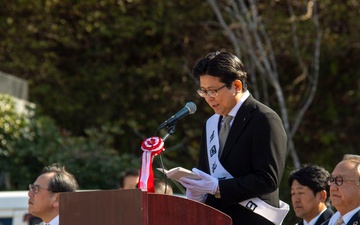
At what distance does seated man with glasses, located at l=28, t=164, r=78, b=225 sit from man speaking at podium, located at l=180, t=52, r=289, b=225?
142cm

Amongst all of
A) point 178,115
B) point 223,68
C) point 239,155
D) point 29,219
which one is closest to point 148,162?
point 178,115

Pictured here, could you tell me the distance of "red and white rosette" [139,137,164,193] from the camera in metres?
4.41

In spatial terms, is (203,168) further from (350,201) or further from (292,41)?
(292,41)

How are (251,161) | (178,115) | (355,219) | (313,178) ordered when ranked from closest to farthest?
(178,115) < (251,161) < (355,219) < (313,178)

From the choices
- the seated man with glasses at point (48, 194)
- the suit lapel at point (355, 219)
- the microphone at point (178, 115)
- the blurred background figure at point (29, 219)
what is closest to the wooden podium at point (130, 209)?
the microphone at point (178, 115)

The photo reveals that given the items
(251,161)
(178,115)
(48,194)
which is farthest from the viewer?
(48,194)

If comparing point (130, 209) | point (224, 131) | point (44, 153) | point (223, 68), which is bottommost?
point (130, 209)

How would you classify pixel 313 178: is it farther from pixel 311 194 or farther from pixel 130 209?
pixel 130 209

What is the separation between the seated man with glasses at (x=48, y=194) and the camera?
5.91 metres

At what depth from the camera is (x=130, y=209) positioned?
4000 millimetres

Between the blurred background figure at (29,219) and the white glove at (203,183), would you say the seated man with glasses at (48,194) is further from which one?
the blurred background figure at (29,219)

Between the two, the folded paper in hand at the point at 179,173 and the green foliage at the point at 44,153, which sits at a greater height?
the green foliage at the point at 44,153

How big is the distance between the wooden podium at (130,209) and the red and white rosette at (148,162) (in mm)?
286

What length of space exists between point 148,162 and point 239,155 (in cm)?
55
